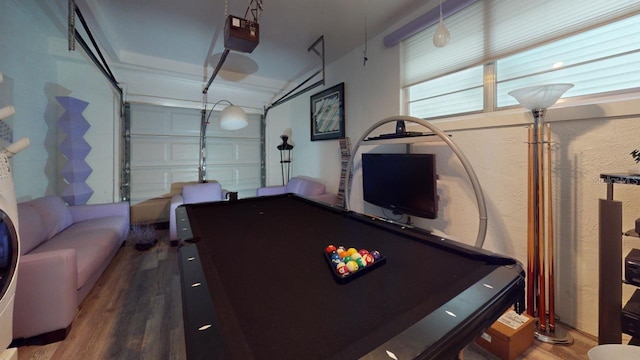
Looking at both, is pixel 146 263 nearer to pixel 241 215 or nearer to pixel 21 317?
pixel 21 317

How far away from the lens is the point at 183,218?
73.2 inches

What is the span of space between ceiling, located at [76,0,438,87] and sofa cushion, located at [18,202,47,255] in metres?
2.06

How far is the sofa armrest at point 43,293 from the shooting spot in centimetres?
154

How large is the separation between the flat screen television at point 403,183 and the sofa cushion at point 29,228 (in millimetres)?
3200

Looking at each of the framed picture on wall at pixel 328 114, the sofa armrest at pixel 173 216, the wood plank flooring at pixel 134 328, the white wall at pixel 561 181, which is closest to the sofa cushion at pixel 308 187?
the framed picture on wall at pixel 328 114

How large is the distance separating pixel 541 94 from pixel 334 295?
172 cm

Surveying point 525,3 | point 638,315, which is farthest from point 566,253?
point 525,3

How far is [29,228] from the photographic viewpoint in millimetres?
2137

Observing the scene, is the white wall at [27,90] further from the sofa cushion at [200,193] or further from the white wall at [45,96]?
the sofa cushion at [200,193]

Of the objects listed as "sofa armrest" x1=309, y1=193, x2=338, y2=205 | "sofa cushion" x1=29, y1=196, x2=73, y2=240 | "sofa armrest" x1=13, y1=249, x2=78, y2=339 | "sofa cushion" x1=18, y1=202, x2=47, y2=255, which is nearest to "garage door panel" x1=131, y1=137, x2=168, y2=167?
"sofa cushion" x1=29, y1=196, x2=73, y2=240

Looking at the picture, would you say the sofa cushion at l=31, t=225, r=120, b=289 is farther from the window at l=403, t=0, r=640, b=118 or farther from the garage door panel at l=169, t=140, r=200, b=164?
the window at l=403, t=0, r=640, b=118

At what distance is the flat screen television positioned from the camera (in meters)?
2.20

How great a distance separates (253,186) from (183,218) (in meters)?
3.44

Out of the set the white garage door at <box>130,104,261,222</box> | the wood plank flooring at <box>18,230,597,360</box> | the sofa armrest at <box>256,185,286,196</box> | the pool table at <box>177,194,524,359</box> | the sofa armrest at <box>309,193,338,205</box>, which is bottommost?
the wood plank flooring at <box>18,230,597,360</box>
